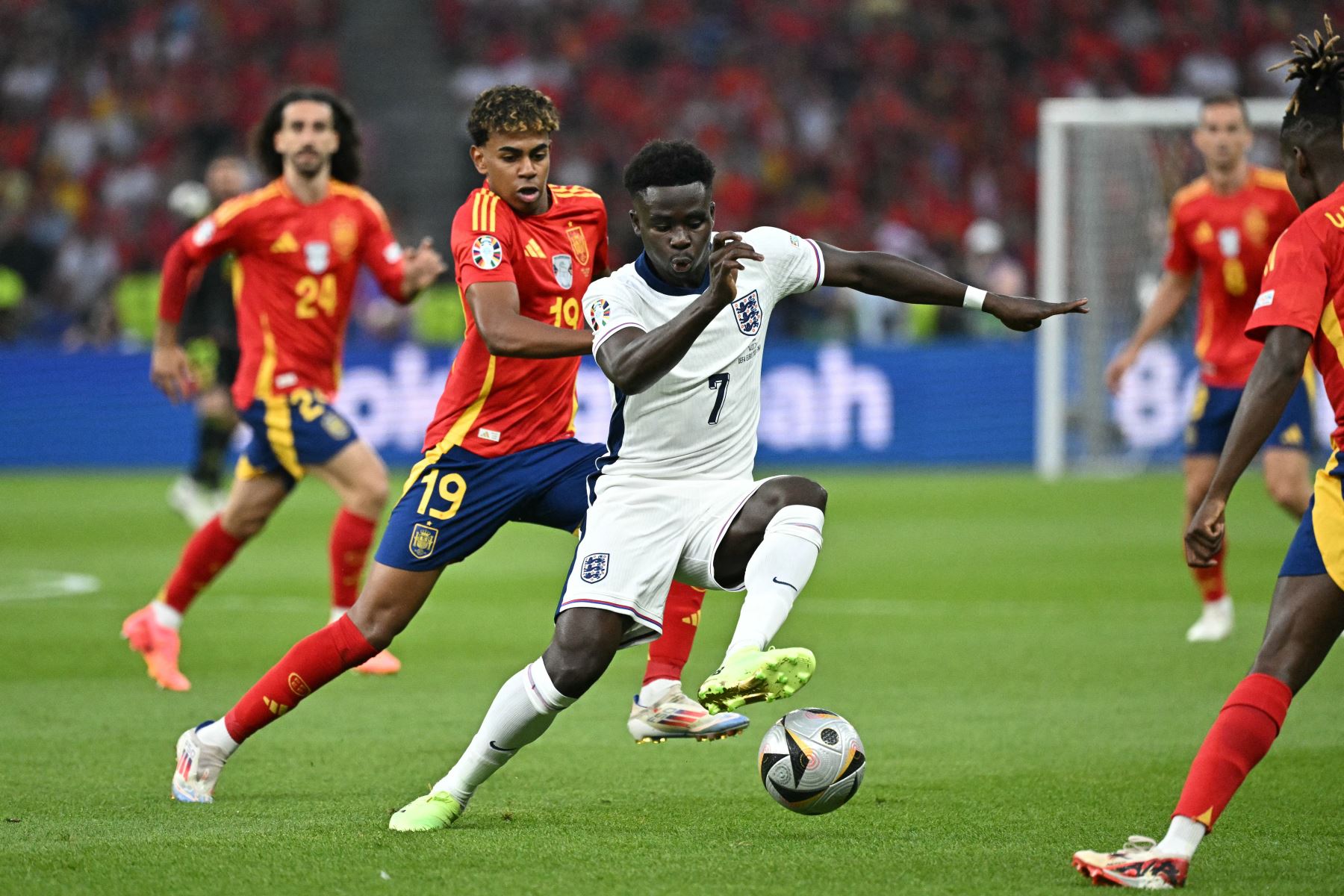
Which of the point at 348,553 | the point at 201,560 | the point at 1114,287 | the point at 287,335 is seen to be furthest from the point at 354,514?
the point at 1114,287

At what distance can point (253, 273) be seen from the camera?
8.48 metres

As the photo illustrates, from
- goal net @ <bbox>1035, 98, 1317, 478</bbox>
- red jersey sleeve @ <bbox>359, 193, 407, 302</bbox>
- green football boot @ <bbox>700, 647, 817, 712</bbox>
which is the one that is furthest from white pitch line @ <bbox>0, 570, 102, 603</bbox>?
goal net @ <bbox>1035, 98, 1317, 478</bbox>

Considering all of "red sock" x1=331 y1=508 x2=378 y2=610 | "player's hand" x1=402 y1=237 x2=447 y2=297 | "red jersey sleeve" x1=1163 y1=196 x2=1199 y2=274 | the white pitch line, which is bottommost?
the white pitch line

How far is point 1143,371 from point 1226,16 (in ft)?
32.4

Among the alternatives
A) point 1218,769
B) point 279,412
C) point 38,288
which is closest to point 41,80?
point 38,288

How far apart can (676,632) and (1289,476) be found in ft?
13.6

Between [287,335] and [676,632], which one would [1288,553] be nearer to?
[676,632]

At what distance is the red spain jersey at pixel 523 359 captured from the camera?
5.87 meters

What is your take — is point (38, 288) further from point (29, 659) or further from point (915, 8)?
point (29, 659)

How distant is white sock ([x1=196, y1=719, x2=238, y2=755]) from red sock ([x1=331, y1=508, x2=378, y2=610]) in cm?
260

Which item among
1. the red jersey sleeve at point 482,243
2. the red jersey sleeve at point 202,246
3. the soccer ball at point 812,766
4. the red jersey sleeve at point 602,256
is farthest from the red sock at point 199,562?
the soccer ball at point 812,766

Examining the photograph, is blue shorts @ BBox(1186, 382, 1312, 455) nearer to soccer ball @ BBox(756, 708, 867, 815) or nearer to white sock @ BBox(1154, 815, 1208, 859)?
soccer ball @ BBox(756, 708, 867, 815)

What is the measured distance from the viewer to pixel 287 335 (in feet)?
27.6

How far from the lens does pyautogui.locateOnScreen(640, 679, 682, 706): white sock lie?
19.7ft
